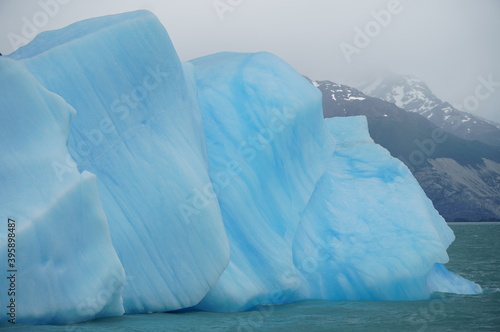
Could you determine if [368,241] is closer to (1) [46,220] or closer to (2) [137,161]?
(2) [137,161]

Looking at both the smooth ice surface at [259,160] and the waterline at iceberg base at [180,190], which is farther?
the smooth ice surface at [259,160]

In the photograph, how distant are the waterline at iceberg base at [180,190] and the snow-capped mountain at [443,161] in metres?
61.9

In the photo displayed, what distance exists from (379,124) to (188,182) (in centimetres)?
9221

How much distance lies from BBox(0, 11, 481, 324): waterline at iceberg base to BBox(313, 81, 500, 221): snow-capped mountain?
6194 centimetres

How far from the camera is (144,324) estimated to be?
5887mm

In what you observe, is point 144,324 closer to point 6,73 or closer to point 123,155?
point 123,155

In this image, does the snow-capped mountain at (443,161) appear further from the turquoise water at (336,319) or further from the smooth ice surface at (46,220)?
the smooth ice surface at (46,220)

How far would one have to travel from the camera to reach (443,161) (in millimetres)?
90500

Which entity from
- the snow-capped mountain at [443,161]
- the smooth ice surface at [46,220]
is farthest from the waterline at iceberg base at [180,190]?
the snow-capped mountain at [443,161]

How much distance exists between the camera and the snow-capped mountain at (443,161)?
257 ft

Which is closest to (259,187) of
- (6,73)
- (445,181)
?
(6,73)

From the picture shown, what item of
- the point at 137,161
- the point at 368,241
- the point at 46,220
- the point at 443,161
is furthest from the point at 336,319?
the point at 443,161

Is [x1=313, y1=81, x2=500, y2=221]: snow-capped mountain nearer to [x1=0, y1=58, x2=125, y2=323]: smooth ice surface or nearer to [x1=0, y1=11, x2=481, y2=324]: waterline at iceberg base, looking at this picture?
[x1=0, y1=11, x2=481, y2=324]: waterline at iceberg base

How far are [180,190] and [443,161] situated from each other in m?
88.9
